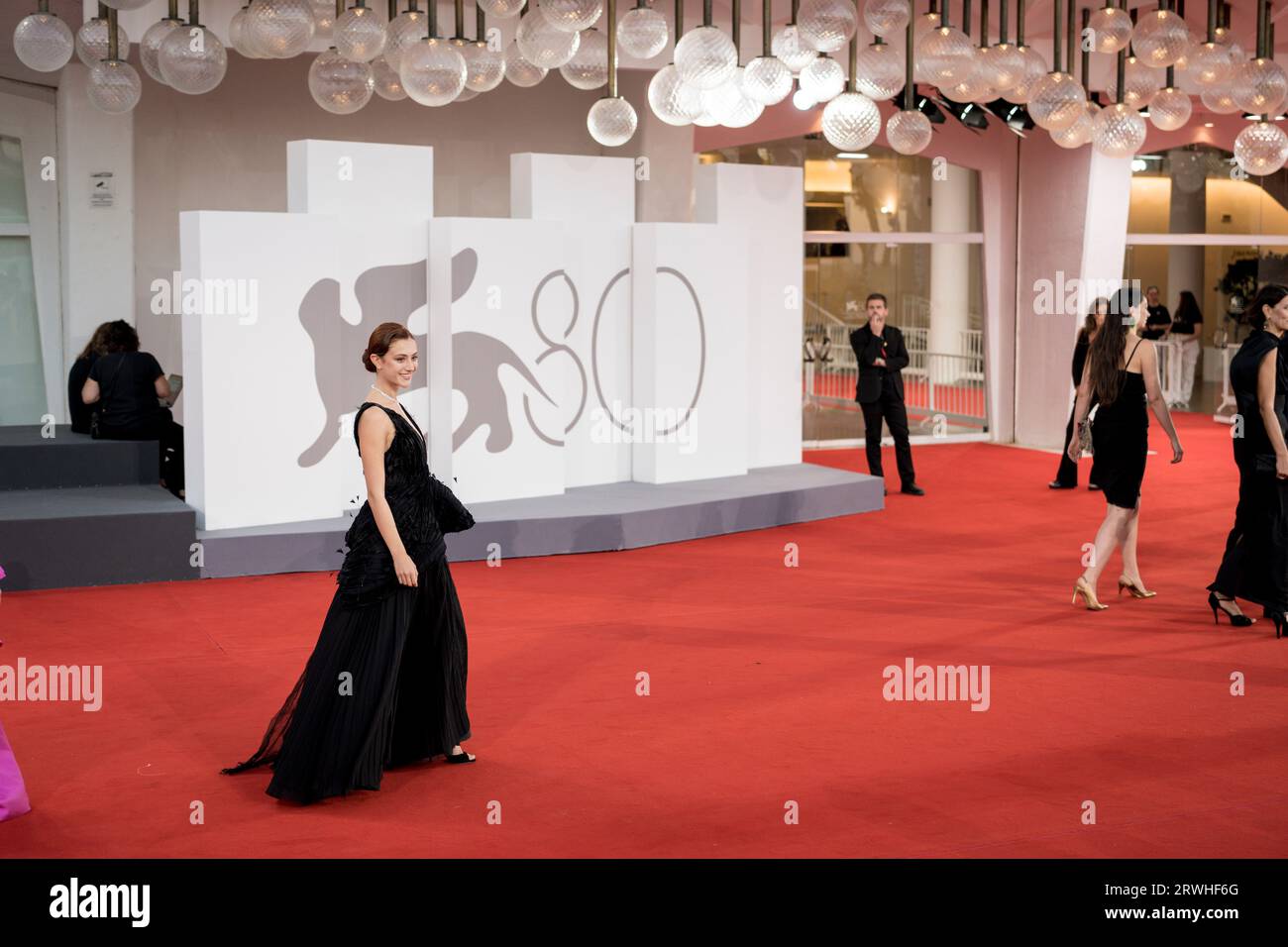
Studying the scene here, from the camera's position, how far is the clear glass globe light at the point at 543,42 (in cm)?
721

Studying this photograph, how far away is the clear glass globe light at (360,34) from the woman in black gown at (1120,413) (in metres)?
4.22

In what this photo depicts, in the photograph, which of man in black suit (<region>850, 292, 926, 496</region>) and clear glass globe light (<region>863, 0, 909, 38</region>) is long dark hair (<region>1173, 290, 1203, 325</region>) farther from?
clear glass globe light (<region>863, 0, 909, 38</region>)

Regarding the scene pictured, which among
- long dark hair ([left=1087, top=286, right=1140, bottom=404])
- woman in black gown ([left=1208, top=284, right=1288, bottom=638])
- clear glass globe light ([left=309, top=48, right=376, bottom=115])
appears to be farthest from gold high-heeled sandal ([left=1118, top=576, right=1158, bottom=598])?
clear glass globe light ([left=309, top=48, right=376, bottom=115])

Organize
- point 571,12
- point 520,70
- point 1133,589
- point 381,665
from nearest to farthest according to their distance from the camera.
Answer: point 381,665 → point 571,12 → point 520,70 → point 1133,589

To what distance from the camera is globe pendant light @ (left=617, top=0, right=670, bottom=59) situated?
6.97 metres

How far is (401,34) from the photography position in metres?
7.41

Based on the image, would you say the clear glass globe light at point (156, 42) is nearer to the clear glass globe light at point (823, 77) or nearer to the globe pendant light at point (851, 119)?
the clear glass globe light at point (823, 77)

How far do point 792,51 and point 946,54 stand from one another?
903mm

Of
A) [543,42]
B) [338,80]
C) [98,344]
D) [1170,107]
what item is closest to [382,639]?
[543,42]

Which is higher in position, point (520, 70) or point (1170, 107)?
point (520, 70)

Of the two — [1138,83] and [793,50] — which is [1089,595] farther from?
[793,50]

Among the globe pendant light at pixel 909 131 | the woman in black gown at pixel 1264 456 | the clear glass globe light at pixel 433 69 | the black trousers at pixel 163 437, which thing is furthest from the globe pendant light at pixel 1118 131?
the black trousers at pixel 163 437

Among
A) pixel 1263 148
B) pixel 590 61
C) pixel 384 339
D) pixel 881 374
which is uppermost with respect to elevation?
pixel 590 61

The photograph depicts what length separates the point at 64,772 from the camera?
571 cm
